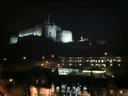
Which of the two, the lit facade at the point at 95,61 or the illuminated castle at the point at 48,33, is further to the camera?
the illuminated castle at the point at 48,33

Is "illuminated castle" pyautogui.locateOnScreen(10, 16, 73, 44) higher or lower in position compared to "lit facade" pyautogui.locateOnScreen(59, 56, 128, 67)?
higher

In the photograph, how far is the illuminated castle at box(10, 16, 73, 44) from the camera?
97562mm

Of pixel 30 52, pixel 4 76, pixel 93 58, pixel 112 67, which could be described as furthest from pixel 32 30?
pixel 4 76

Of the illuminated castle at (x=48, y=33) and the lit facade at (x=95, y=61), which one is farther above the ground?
the illuminated castle at (x=48, y=33)

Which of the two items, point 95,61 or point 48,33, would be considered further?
point 48,33

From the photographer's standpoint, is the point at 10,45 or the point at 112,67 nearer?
the point at 112,67

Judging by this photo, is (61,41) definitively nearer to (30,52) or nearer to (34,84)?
(30,52)

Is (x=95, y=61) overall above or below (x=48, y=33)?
below

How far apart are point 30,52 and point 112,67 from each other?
3235 cm

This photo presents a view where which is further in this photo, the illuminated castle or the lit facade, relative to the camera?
the illuminated castle

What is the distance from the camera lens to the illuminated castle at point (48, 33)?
320 ft

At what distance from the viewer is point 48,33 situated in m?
98.3

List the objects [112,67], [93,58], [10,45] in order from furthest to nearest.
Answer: [10,45], [93,58], [112,67]

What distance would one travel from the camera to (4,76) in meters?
43.9
